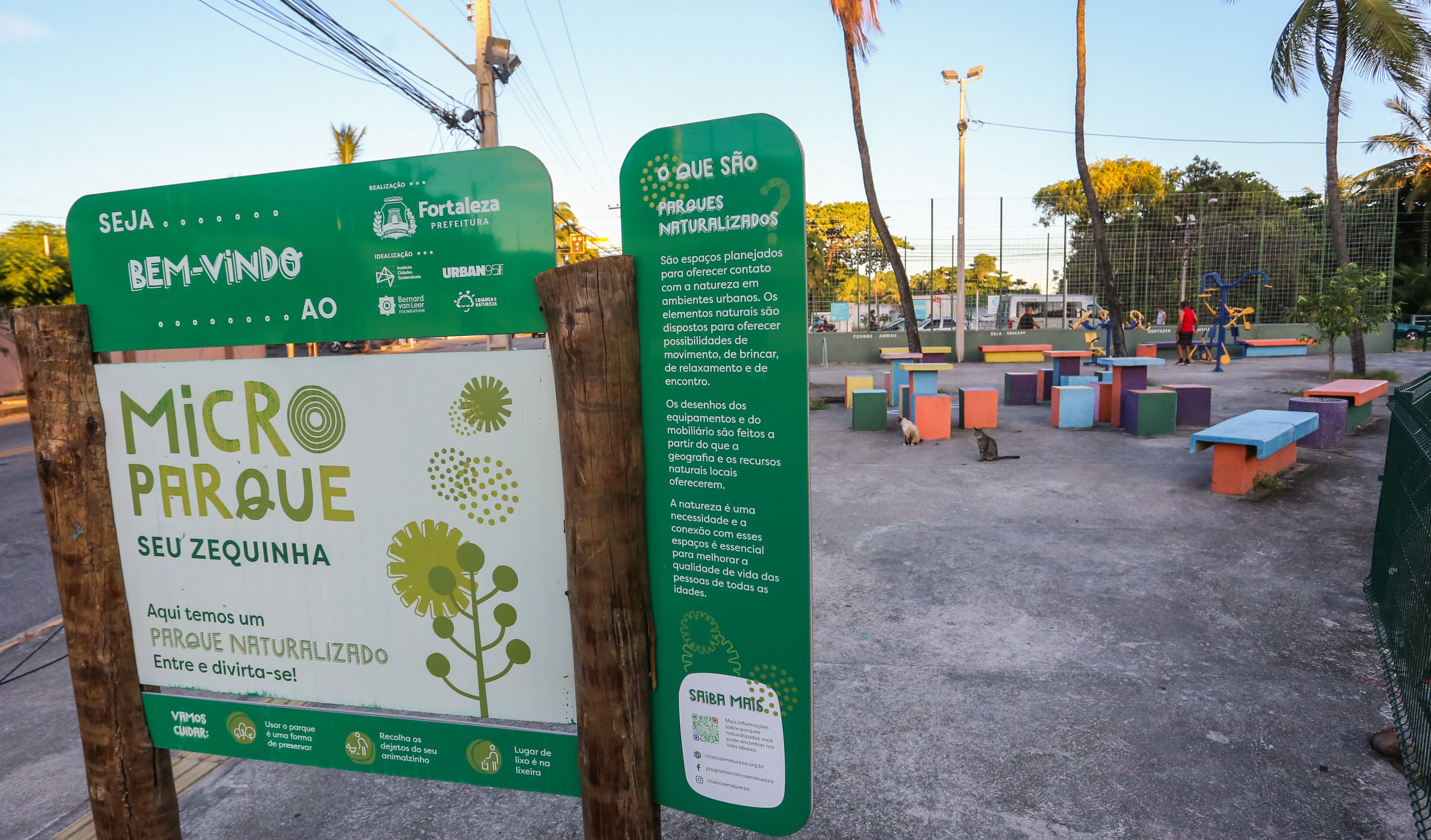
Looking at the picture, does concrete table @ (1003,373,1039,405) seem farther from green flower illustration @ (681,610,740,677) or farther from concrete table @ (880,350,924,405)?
green flower illustration @ (681,610,740,677)

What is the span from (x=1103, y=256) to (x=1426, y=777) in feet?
56.1

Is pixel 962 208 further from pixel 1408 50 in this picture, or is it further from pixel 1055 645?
pixel 1055 645

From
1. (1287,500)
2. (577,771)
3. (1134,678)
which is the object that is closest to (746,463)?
(577,771)

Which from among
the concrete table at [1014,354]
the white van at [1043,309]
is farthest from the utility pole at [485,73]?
the white van at [1043,309]

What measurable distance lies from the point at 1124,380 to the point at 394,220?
1165 cm

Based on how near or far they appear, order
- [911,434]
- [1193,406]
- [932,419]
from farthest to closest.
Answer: [1193,406] → [932,419] → [911,434]

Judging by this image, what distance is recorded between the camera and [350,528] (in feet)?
7.79

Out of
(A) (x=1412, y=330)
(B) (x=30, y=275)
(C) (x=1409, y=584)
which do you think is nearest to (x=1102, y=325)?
(A) (x=1412, y=330)

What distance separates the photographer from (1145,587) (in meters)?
5.14

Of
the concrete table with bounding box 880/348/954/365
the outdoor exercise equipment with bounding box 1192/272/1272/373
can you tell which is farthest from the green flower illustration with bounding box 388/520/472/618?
the outdoor exercise equipment with bounding box 1192/272/1272/373

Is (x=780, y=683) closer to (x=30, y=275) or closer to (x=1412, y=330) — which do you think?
(x=30, y=275)

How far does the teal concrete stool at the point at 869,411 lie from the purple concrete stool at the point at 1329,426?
505 centimetres

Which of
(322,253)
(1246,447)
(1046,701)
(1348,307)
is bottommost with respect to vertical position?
(1046,701)

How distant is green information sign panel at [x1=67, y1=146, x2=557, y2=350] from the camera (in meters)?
2.12
